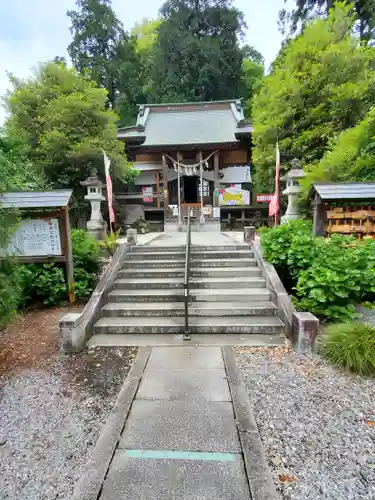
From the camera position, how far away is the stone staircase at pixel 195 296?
4090 millimetres

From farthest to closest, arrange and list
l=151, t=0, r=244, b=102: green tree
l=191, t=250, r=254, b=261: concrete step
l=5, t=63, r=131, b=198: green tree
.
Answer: l=151, t=0, r=244, b=102: green tree, l=5, t=63, r=131, b=198: green tree, l=191, t=250, r=254, b=261: concrete step

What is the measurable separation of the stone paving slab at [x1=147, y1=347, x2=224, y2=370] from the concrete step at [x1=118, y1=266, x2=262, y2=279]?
183cm

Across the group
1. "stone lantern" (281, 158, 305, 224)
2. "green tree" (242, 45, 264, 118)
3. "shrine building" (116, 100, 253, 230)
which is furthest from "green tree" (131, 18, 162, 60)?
"stone lantern" (281, 158, 305, 224)

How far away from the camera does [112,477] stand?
73.7 inches

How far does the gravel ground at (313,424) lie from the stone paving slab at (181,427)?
302 mm

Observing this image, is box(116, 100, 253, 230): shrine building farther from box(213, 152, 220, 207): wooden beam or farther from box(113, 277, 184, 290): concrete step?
box(113, 277, 184, 290): concrete step

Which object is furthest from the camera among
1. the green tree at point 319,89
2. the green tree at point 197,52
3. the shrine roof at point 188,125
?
the green tree at point 197,52

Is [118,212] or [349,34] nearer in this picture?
[349,34]

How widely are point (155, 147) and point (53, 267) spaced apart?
33.0 feet

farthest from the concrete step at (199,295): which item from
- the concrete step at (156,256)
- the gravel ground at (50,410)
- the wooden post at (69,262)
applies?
the gravel ground at (50,410)

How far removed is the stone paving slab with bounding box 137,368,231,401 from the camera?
8.95ft

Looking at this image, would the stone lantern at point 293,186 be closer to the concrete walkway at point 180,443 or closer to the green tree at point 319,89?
the green tree at point 319,89

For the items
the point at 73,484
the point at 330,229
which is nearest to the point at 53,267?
the point at 73,484

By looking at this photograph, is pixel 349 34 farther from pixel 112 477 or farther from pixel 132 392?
pixel 112 477
